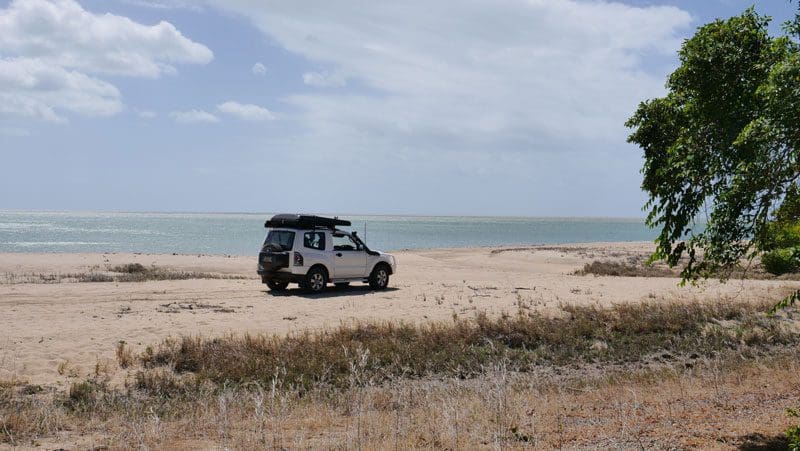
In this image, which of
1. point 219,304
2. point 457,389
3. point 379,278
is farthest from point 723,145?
point 379,278

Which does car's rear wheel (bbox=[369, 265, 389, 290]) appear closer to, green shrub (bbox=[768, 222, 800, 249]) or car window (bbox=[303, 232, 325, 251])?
car window (bbox=[303, 232, 325, 251])

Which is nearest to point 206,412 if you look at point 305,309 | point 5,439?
point 5,439

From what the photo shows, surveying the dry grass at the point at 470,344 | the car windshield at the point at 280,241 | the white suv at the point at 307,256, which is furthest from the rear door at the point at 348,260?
the dry grass at the point at 470,344

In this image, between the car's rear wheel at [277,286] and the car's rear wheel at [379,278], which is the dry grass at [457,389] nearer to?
the car's rear wheel at [379,278]

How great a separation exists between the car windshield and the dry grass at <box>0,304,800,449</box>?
6794 millimetres

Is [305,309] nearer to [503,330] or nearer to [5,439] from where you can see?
[503,330]

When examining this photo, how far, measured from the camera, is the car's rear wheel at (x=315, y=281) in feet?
68.0

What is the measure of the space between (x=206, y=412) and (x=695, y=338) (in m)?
11.6

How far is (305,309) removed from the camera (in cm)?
1761

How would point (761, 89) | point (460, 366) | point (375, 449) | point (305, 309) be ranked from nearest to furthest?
1. point (761, 89)
2. point (375, 449)
3. point (460, 366)
4. point (305, 309)

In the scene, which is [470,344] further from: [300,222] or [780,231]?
[300,222]

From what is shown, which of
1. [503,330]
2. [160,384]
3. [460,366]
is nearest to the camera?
[160,384]

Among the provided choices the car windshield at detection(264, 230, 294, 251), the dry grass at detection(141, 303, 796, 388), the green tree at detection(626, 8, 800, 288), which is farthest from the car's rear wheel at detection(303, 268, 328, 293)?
the green tree at detection(626, 8, 800, 288)

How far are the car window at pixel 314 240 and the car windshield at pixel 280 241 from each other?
525 mm
